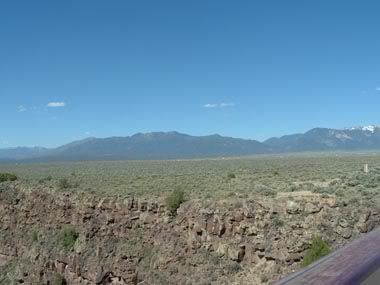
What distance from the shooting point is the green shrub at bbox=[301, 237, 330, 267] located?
16.7m

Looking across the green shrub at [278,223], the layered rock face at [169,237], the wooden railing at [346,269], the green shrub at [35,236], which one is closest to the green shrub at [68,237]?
the layered rock face at [169,237]

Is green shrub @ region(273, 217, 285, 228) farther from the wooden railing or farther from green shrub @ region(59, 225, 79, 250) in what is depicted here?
the wooden railing

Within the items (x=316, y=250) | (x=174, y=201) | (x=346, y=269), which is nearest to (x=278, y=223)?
A: (x=316, y=250)

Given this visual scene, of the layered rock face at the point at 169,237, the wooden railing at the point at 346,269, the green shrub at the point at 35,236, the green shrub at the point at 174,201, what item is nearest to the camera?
the wooden railing at the point at 346,269

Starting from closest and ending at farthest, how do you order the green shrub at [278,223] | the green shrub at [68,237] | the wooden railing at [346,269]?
1. the wooden railing at [346,269]
2. the green shrub at [278,223]
3. the green shrub at [68,237]

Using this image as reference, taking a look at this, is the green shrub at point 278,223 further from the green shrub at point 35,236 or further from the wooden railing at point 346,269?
the green shrub at point 35,236

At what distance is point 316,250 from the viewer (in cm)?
1709

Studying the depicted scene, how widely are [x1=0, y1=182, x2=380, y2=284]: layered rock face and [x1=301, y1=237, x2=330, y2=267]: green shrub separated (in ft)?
1.15

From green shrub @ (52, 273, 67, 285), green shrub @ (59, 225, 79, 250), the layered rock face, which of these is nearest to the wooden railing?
the layered rock face

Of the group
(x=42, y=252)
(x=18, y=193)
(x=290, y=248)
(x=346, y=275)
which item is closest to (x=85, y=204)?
(x=42, y=252)

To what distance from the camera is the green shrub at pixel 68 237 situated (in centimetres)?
2720

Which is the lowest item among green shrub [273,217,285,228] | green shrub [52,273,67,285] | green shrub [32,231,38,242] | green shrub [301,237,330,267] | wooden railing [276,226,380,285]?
green shrub [52,273,67,285]

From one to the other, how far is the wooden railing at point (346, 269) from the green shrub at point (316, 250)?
14.2 m

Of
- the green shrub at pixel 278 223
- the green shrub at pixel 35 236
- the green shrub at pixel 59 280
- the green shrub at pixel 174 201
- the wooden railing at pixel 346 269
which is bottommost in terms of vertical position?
the green shrub at pixel 59 280
